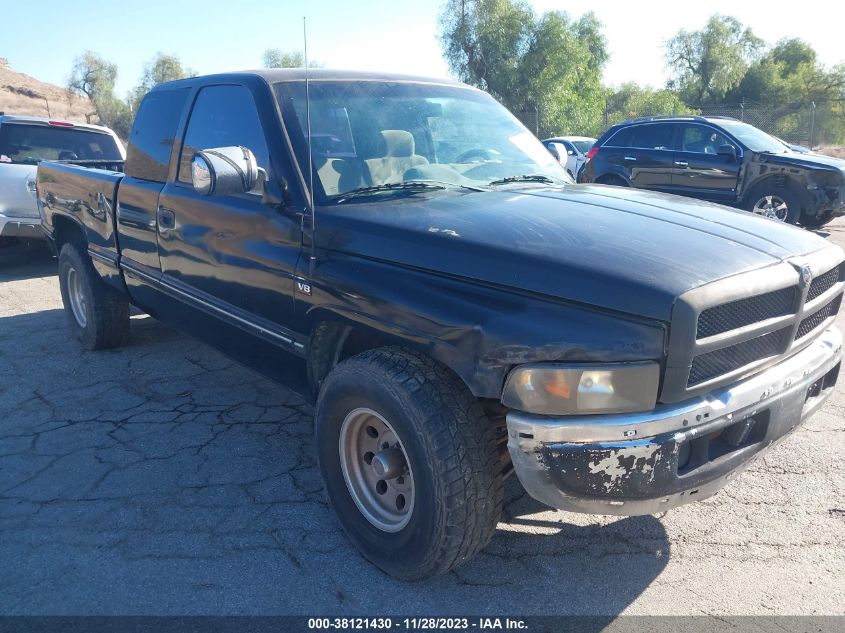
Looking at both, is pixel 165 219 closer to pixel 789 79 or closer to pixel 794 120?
pixel 794 120

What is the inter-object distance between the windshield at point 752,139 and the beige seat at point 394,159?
9242 mm

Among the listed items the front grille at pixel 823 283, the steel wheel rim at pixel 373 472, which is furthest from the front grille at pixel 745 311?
the steel wheel rim at pixel 373 472

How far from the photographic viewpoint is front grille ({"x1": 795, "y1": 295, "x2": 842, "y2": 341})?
266cm

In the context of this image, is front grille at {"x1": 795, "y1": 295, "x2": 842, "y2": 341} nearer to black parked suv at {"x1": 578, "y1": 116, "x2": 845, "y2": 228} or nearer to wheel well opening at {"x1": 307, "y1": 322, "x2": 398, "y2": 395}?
wheel well opening at {"x1": 307, "y1": 322, "x2": 398, "y2": 395}

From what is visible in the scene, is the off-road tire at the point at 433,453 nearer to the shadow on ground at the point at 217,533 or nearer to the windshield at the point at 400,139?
the shadow on ground at the point at 217,533

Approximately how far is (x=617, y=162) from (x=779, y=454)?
921 centimetres

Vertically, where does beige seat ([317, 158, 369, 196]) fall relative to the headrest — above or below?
below

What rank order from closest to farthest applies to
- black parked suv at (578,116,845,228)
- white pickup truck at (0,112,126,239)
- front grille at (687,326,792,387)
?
front grille at (687,326,792,387) < white pickup truck at (0,112,126,239) < black parked suv at (578,116,845,228)

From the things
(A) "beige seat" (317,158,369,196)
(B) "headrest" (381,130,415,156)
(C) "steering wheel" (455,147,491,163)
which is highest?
(B) "headrest" (381,130,415,156)

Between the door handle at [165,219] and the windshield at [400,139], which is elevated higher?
the windshield at [400,139]

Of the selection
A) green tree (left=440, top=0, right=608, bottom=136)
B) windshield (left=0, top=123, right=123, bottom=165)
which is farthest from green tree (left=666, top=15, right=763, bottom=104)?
windshield (left=0, top=123, right=123, bottom=165)

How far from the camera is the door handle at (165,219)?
376cm

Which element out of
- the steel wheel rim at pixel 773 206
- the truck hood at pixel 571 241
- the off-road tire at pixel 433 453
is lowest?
the steel wheel rim at pixel 773 206

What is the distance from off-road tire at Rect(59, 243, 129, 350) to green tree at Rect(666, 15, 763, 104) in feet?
163
